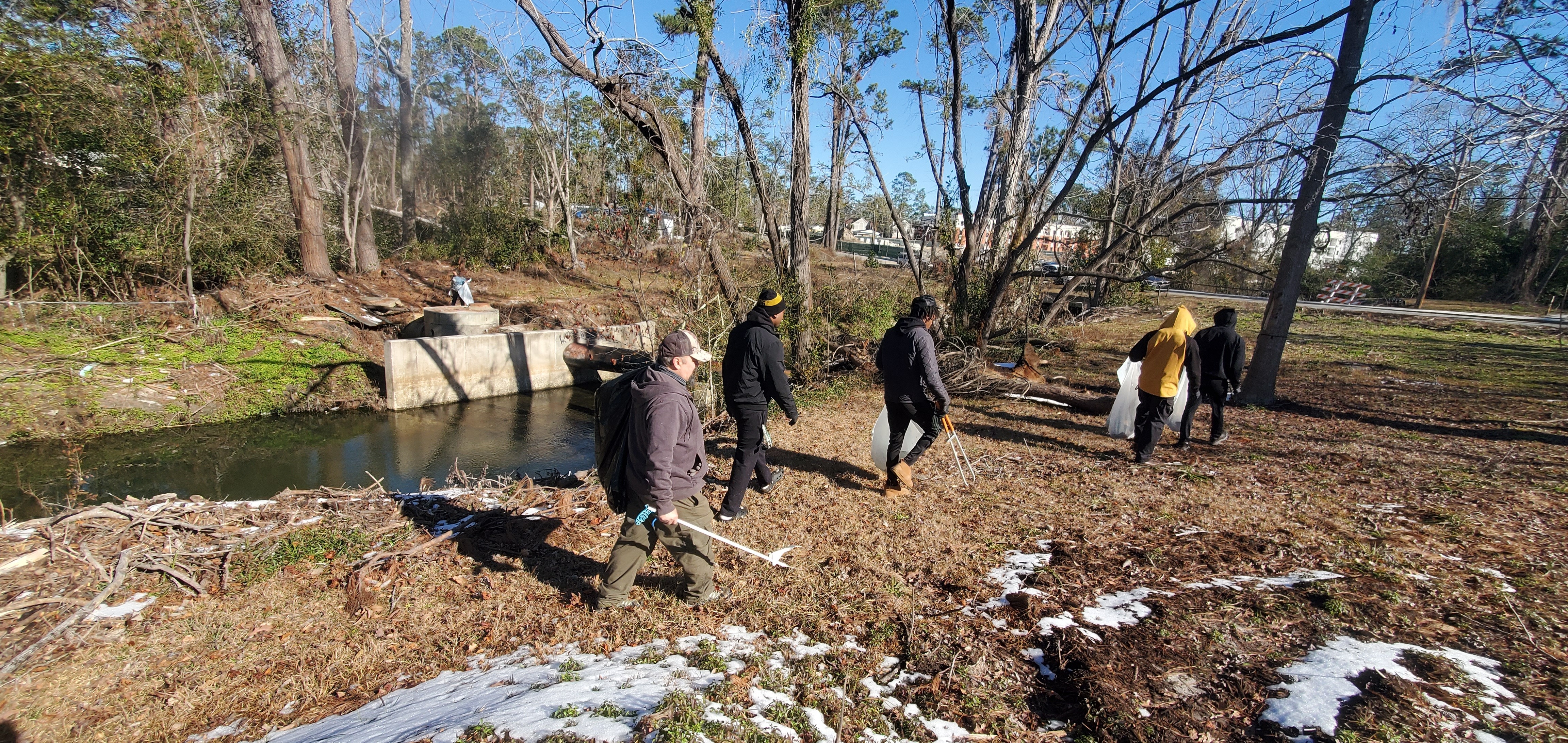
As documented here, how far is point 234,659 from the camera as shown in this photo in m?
3.33

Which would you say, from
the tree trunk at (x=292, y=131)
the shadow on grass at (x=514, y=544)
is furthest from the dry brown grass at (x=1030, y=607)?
the tree trunk at (x=292, y=131)

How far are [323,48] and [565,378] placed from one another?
13.9m

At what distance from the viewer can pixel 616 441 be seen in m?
3.66

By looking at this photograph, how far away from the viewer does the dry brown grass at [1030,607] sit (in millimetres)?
2943

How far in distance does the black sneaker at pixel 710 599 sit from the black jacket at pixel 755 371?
5.09 ft

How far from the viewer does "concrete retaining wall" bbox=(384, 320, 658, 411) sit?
1300 cm

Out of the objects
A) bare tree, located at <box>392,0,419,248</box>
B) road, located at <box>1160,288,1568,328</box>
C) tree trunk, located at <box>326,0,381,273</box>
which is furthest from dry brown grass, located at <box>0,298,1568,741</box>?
bare tree, located at <box>392,0,419,248</box>

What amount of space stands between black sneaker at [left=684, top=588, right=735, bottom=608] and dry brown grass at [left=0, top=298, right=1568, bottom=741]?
0.07 m

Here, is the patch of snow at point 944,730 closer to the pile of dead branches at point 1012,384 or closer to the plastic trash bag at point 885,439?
the plastic trash bag at point 885,439

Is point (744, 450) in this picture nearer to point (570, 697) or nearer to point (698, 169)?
point (570, 697)

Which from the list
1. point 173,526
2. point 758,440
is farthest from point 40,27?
point 758,440

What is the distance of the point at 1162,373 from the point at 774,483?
387cm

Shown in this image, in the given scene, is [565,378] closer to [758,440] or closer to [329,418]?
[329,418]

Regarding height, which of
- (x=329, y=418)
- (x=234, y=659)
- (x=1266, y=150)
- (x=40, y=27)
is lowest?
(x=329, y=418)
